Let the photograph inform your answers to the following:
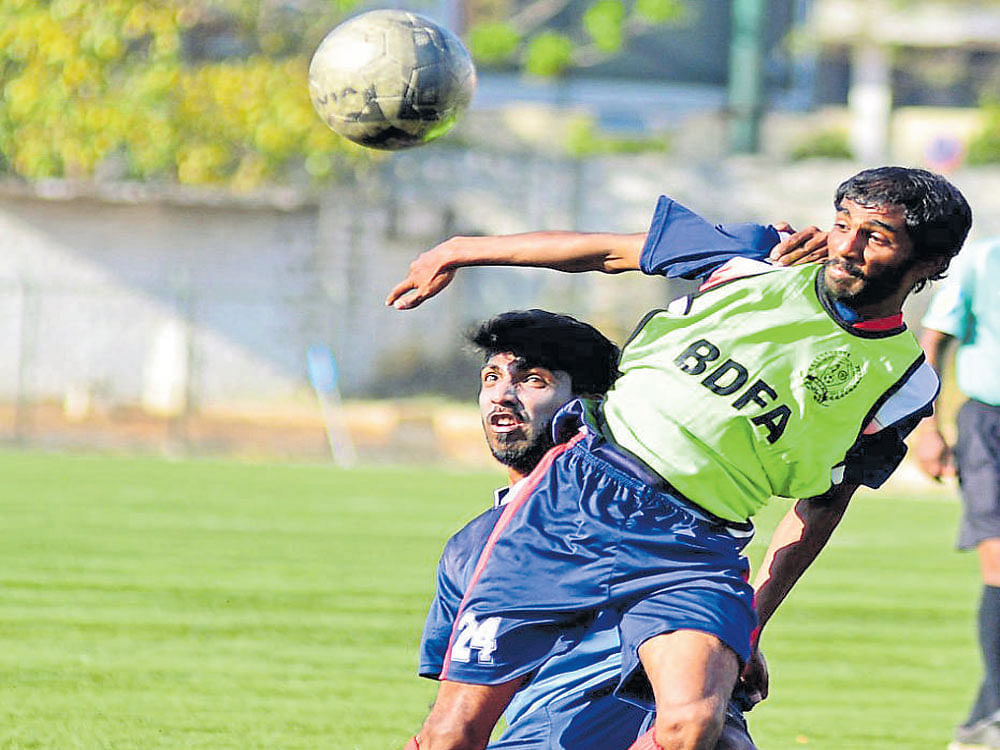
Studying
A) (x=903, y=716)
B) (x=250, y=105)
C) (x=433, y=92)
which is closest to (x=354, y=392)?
(x=250, y=105)

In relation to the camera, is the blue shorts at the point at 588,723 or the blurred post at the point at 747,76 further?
the blurred post at the point at 747,76

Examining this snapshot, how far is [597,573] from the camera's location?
4.30m

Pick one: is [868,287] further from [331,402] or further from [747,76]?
[747,76]

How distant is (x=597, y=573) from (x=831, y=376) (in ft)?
2.32

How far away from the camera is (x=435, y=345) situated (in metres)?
23.1

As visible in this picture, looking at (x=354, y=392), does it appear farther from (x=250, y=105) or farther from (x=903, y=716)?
(x=903, y=716)

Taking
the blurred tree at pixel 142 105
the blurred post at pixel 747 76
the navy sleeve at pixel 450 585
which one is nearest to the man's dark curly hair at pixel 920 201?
the navy sleeve at pixel 450 585

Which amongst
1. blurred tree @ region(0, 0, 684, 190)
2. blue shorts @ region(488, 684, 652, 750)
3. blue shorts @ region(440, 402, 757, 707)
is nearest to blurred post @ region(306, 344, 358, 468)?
blurred tree @ region(0, 0, 684, 190)

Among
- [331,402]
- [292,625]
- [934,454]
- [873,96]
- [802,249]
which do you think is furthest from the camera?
[873,96]

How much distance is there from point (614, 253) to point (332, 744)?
2.44 m

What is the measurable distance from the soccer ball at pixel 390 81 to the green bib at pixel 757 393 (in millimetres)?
1400

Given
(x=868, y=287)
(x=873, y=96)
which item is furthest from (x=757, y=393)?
(x=873, y=96)

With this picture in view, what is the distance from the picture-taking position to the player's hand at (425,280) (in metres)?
4.49

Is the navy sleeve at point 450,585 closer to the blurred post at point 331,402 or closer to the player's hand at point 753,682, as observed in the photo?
the player's hand at point 753,682
